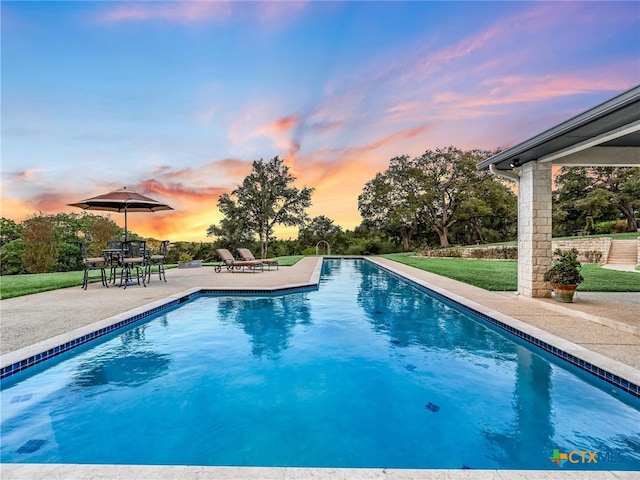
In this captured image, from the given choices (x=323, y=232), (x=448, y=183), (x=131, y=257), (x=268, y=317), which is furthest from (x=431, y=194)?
(x=268, y=317)

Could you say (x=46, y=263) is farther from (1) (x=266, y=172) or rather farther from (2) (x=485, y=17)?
(2) (x=485, y=17)

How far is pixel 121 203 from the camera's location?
8.78 m

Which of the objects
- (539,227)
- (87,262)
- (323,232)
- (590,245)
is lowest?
(87,262)

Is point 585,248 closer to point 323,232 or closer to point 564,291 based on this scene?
point 564,291

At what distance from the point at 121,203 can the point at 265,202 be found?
12994mm

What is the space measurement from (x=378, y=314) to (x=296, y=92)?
967cm

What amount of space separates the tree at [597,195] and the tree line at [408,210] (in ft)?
0.20

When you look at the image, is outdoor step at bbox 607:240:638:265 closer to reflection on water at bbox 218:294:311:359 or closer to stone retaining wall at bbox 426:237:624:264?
stone retaining wall at bbox 426:237:624:264

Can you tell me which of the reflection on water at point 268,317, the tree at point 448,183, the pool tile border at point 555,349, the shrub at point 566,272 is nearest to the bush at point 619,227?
the tree at point 448,183

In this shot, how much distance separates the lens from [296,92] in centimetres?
1264

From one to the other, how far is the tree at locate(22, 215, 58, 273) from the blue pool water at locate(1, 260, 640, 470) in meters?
11.9

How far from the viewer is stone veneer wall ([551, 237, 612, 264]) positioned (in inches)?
576

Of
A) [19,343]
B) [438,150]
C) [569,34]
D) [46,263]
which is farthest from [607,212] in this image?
[46,263]

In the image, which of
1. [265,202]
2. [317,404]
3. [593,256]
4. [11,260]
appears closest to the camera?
[317,404]
